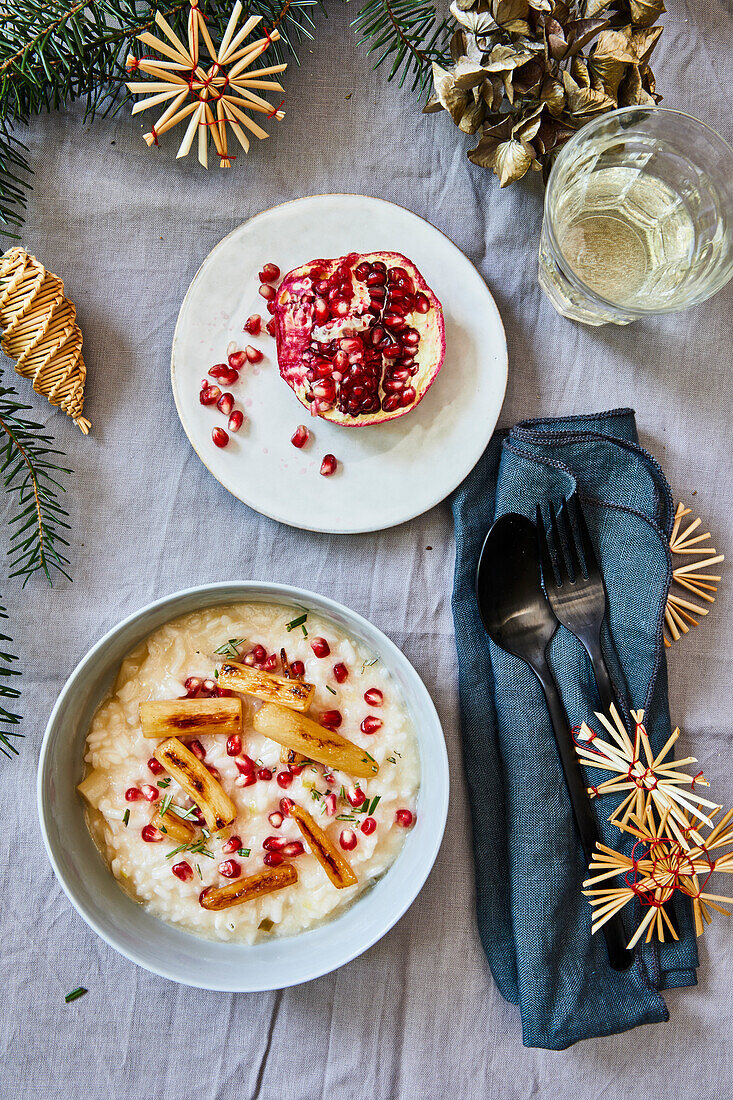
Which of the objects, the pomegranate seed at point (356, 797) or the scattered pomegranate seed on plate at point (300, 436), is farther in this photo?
the scattered pomegranate seed on plate at point (300, 436)

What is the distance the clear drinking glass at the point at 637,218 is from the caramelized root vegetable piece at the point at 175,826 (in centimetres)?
134

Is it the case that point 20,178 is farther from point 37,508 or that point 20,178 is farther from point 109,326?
point 37,508

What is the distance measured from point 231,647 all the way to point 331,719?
0.26m

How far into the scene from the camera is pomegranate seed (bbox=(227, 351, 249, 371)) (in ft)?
5.45

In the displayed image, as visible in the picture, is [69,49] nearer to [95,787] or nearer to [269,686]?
[269,686]

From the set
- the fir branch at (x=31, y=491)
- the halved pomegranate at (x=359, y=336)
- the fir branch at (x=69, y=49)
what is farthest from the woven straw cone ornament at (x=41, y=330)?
the halved pomegranate at (x=359, y=336)

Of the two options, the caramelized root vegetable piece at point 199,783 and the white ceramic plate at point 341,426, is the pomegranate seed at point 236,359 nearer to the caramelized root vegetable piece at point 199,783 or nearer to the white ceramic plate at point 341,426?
the white ceramic plate at point 341,426

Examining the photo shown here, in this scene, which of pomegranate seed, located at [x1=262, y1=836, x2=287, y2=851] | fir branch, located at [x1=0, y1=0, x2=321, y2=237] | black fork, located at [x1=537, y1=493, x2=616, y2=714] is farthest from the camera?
black fork, located at [x1=537, y1=493, x2=616, y2=714]

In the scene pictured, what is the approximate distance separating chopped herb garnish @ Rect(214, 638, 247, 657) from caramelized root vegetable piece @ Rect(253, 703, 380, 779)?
143 mm

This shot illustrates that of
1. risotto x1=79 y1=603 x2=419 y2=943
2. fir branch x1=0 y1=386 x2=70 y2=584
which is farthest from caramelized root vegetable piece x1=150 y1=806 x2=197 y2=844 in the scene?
fir branch x1=0 y1=386 x2=70 y2=584

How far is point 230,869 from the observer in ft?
5.08

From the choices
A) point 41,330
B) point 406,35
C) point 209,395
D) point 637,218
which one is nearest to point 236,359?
point 209,395

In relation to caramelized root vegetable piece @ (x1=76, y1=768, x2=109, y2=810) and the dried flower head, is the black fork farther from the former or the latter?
caramelized root vegetable piece @ (x1=76, y1=768, x2=109, y2=810)

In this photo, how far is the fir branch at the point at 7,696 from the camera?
64.6 inches
